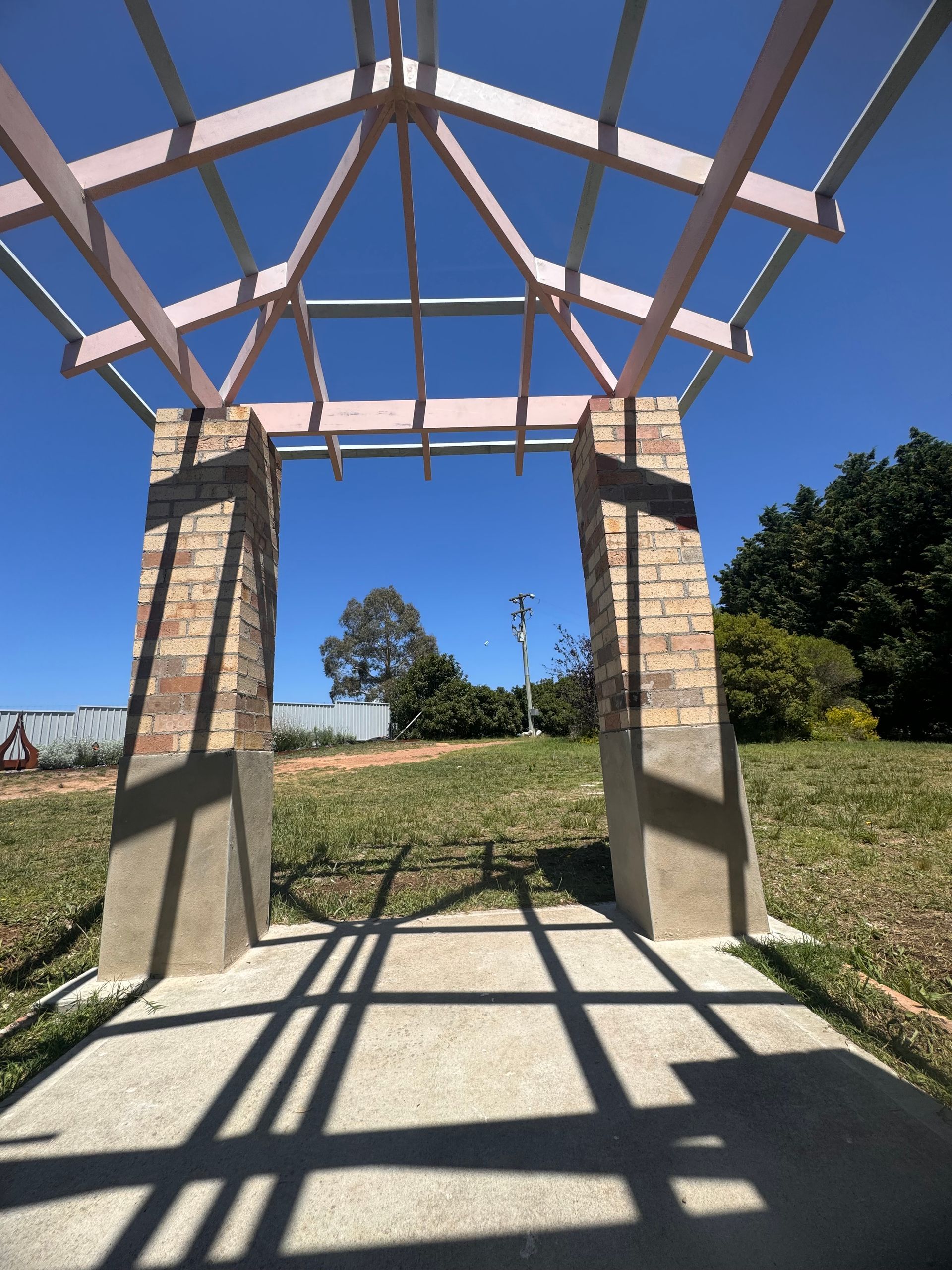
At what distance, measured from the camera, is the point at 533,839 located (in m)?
5.36

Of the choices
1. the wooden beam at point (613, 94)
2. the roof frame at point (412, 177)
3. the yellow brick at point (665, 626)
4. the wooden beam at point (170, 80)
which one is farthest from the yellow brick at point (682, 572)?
the wooden beam at point (170, 80)

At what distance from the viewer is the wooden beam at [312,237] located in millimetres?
2873

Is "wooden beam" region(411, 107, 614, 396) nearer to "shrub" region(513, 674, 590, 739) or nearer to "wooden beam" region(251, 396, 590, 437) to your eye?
"wooden beam" region(251, 396, 590, 437)

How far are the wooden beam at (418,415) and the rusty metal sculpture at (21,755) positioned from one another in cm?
1424

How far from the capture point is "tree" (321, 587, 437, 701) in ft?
124

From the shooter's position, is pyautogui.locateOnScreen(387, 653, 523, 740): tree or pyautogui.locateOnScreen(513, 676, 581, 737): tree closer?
pyautogui.locateOnScreen(513, 676, 581, 737): tree

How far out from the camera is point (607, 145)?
107 inches

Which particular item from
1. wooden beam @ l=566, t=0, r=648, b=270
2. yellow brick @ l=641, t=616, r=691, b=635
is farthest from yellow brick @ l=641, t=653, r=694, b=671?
wooden beam @ l=566, t=0, r=648, b=270

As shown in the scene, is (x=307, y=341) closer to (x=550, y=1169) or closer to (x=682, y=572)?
(x=682, y=572)

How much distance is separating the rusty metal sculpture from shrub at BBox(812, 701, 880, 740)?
19.4m

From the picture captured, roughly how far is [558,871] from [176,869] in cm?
259

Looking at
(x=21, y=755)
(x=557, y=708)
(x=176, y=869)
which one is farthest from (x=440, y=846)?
(x=557, y=708)

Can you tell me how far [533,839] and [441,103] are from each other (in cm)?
507

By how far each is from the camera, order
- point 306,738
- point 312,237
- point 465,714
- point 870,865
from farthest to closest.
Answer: point 465,714 → point 306,738 → point 870,865 → point 312,237
